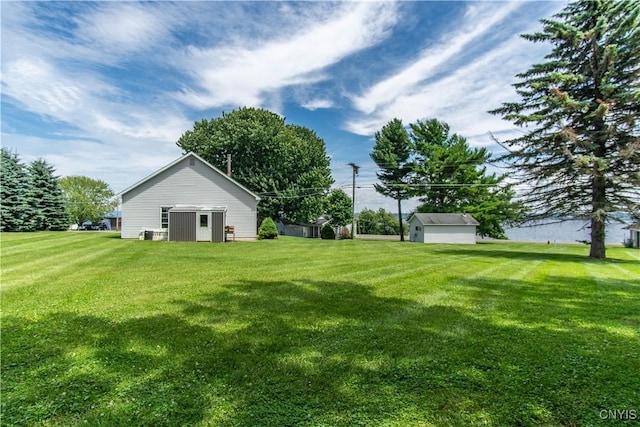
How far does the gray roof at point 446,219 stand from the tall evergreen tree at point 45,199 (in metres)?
36.2

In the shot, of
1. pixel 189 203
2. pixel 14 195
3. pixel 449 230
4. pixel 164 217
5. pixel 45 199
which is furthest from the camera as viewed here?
pixel 449 230

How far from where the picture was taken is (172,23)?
402 inches

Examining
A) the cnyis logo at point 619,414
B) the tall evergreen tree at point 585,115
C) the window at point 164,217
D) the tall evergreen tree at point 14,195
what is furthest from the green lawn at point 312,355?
the tall evergreen tree at point 14,195

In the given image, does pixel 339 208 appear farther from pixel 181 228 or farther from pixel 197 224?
pixel 181 228

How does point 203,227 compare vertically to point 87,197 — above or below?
below

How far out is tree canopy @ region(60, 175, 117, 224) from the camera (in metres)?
46.2

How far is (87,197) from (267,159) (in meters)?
32.3

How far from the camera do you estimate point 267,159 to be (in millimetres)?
34875

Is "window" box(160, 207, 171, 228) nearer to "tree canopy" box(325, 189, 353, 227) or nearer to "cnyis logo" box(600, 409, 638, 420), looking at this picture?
"cnyis logo" box(600, 409, 638, 420)

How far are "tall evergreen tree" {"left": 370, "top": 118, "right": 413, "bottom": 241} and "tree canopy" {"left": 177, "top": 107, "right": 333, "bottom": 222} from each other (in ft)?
23.0

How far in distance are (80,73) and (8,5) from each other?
591 centimetres

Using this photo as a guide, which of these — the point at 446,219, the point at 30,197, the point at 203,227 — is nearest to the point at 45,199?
the point at 30,197

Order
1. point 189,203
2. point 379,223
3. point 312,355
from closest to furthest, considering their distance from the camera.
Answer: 1. point 312,355
2. point 189,203
3. point 379,223

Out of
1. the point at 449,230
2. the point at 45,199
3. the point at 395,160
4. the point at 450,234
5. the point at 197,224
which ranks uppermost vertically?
the point at 395,160
